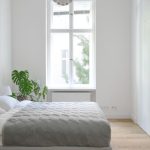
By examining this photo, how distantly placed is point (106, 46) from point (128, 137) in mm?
2355

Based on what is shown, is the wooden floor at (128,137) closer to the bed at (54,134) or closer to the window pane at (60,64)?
the bed at (54,134)

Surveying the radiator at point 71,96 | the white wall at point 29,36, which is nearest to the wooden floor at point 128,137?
the radiator at point 71,96

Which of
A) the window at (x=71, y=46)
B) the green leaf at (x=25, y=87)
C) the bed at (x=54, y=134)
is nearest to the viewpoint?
the bed at (x=54, y=134)

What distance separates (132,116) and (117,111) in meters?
0.36

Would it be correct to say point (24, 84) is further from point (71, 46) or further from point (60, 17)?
point (60, 17)

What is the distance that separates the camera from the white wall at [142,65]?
197 inches

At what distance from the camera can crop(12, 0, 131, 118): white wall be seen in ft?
20.9

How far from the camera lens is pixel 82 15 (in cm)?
664

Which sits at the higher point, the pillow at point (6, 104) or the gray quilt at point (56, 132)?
the pillow at point (6, 104)

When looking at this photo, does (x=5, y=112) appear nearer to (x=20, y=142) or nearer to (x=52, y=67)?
(x=20, y=142)

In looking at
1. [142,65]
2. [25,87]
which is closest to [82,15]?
[142,65]

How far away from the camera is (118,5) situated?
6371 millimetres

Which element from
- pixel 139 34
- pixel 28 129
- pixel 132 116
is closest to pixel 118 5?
pixel 139 34

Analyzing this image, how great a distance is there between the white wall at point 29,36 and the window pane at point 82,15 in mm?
759
